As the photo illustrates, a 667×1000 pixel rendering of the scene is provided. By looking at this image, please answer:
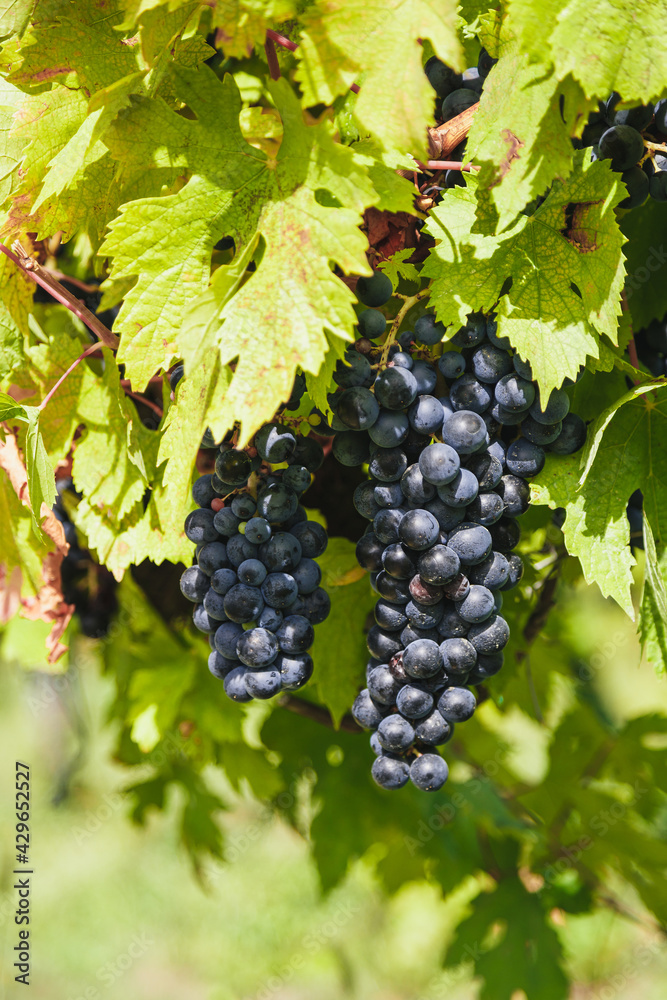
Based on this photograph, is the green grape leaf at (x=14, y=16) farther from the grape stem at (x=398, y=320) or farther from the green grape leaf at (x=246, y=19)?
the grape stem at (x=398, y=320)

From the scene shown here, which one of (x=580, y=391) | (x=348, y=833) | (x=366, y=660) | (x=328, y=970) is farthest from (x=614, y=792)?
(x=328, y=970)

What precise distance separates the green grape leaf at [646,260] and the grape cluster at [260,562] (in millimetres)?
474

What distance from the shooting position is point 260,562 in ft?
2.53

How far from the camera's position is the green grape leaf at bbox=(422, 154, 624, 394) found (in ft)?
2.27

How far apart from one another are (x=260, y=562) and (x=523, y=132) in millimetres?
485

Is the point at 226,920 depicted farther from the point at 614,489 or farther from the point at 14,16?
the point at 14,16

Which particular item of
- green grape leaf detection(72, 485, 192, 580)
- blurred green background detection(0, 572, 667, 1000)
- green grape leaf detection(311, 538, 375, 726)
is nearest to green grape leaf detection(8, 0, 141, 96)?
green grape leaf detection(72, 485, 192, 580)

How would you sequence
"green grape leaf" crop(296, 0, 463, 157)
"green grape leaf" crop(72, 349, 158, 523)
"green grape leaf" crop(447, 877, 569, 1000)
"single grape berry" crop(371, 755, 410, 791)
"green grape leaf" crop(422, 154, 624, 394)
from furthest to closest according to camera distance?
1. "green grape leaf" crop(447, 877, 569, 1000)
2. "green grape leaf" crop(72, 349, 158, 523)
3. "single grape berry" crop(371, 755, 410, 791)
4. "green grape leaf" crop(422, 154, 624, 394)
5. "green grape leaf" crop(296, 0, 463, 157)

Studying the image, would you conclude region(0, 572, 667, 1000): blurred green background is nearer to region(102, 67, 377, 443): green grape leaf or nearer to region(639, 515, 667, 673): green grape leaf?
region(639, 515, 667, 673): green grape leaf

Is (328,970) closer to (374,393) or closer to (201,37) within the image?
(374,393)

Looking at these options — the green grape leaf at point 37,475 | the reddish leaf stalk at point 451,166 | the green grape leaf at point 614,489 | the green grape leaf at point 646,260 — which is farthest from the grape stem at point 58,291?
the green grape leaf at point 646,260

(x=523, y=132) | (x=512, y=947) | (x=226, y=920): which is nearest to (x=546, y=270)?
(x=523, y=132)

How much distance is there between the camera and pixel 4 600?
1.06 m

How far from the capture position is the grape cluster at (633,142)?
733 mm
